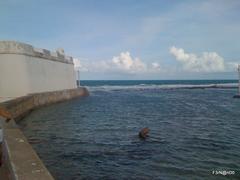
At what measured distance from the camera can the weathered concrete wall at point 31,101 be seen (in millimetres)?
16447

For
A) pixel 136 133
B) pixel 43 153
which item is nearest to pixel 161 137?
pixel 136 133

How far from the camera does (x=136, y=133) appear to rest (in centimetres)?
1474

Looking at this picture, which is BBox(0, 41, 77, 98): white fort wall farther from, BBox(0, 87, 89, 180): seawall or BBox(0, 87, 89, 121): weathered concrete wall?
BBox(0, 87, 89, 180): seawall

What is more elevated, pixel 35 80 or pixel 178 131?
pixel 35 80

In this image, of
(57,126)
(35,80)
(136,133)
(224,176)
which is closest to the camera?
(224,176)

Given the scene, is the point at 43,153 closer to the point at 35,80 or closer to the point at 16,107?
the point at 16,107

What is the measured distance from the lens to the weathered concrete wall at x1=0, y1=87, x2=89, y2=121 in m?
16.4

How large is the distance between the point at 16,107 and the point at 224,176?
1334 centimetres

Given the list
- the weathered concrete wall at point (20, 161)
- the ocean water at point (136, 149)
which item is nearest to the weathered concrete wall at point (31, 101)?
the weathered concrete wall at point (20, 161)

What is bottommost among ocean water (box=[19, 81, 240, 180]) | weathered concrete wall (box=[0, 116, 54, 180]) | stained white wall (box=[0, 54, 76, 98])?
ocean water (box=[19, 81, 240, 180])

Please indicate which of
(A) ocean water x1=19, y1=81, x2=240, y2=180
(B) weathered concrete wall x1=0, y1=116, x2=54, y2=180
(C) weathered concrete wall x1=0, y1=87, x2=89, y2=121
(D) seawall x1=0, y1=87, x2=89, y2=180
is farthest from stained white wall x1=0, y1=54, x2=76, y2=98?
(B) weathered concrete wall x1=0, y1=116, x2=54, y2=180

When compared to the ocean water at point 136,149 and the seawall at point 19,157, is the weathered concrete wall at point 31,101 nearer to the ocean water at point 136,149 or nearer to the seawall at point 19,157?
the seawall at point 19,157

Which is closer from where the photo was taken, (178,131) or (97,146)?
(97,146)

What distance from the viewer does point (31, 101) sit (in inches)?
923
